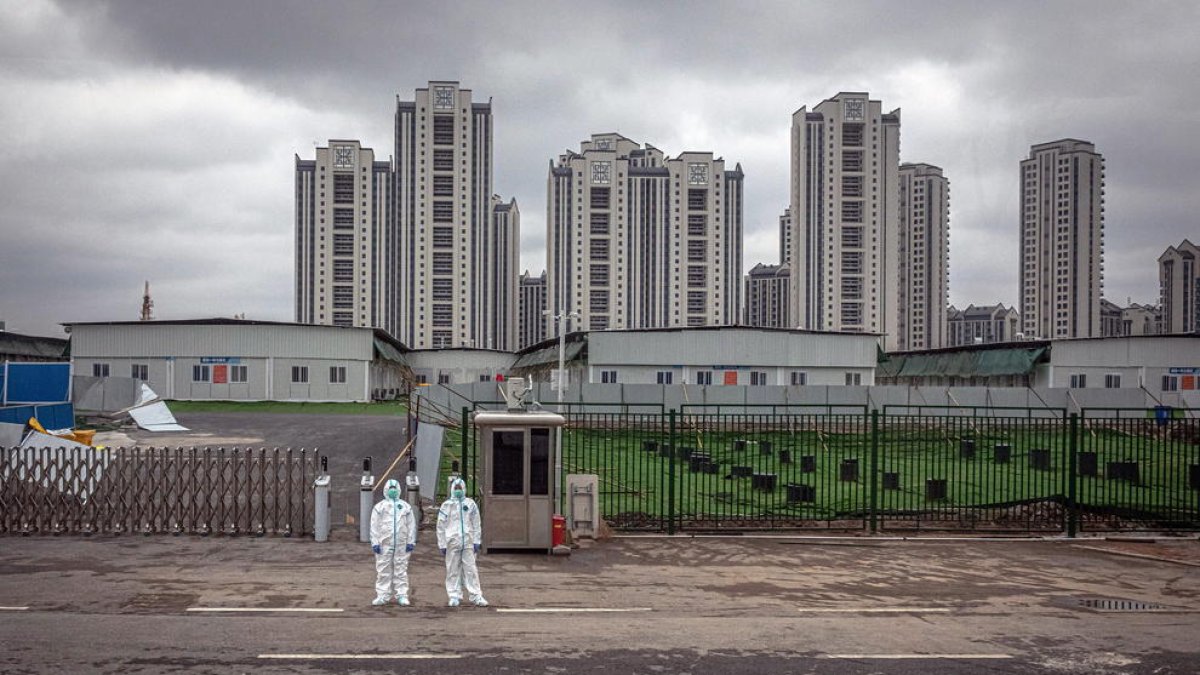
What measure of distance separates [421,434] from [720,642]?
11.7 meters

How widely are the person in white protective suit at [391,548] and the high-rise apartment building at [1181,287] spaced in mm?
156390

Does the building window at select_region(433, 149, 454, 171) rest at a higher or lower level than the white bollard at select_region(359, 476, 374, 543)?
higher

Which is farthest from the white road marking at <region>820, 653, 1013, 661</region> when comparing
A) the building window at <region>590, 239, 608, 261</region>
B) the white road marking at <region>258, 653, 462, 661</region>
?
the building window at <region>590, 239, 608, 261</region>

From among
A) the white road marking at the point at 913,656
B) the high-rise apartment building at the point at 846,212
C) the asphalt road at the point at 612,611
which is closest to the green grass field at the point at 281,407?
the asphalt road at the point at 612,611

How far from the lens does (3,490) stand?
580 inches

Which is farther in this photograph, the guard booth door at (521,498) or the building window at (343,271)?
the building window at (343,271)

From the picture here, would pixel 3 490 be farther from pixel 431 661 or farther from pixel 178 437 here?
pixel 178 437

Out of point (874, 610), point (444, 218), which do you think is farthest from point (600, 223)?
point (874, 610)

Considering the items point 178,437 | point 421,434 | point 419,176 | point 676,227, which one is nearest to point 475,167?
point 419,176

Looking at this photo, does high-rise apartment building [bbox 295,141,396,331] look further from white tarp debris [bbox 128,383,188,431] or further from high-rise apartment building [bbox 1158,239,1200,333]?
high-rise apartment building [bbox 1158,239,1200,333]

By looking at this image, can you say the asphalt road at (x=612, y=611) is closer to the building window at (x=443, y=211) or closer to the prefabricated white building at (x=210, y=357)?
the prefabricated white building at (x=210, y=357)

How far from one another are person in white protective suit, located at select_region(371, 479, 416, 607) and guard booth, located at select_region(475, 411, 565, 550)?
2830 mm

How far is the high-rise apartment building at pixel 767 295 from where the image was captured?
160 metres

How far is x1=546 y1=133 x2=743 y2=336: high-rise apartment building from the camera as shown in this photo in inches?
4808
